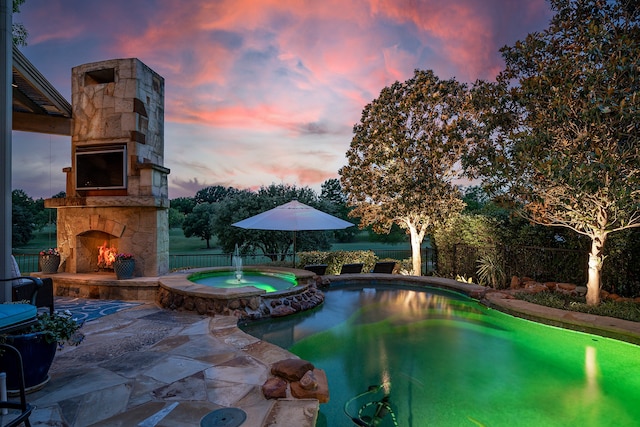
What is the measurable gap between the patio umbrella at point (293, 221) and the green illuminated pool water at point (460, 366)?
2.30 m

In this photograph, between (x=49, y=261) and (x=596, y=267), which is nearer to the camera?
(x=596, y=267)

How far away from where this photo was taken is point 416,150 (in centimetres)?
1127

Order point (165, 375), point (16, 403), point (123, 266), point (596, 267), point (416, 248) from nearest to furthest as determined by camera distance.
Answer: point (16, 403) → point (165, 375) → point (596, 267) → point (123, 266) → point (416, 248)

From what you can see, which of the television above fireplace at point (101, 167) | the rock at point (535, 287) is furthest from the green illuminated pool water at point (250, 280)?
the rock at point (535, 287)

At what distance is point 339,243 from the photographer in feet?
109

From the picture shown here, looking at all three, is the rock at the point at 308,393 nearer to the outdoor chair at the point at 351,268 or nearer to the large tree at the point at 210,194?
the outdoor chair at the point at 351,268

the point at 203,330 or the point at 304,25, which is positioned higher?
the point at 304,25

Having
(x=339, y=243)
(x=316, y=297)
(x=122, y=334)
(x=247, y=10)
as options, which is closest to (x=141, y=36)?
(x=247, y=10)

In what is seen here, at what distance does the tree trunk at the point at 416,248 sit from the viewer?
1182 cm

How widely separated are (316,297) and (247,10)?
7.36 meters

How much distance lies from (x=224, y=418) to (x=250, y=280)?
21.5 ft

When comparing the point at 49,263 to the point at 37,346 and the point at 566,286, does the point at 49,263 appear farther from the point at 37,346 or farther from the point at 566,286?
the point at 566,286

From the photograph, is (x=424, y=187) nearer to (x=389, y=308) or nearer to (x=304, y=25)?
(x=389, y=308)

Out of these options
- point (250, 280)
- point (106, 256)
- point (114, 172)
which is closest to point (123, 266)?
point (106, 256)
